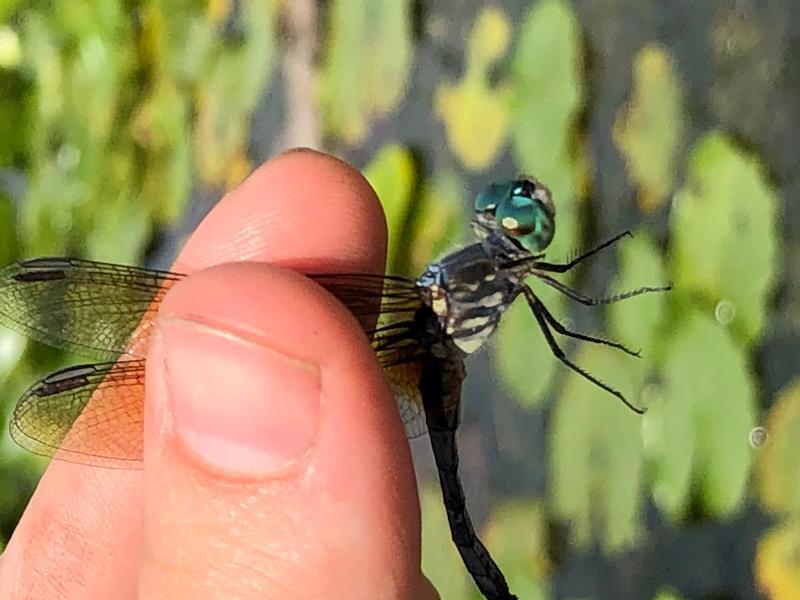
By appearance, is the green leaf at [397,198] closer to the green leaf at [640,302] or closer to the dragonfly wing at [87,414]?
the green leaf at [640,302]

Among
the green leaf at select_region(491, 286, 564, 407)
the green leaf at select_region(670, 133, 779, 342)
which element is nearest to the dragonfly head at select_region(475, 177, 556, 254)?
the green leaf at select_region(670, 133, 779, 342)

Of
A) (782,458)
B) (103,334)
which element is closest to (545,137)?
(782,458)

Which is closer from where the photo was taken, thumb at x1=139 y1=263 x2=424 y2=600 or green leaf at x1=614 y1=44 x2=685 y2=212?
thumb at x1=139 y1=263 x2=424 y2=600

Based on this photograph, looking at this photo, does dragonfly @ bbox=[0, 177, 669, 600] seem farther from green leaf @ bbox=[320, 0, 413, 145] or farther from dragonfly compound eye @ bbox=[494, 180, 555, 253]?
green leaf @ bbox=[320, 0, 413, 145]

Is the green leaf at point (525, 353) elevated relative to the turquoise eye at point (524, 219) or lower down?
lower down

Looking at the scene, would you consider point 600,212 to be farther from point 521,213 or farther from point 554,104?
point 521,213

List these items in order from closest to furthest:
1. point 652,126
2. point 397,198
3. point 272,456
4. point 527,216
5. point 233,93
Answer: point 272,456 < point 527,216 < point 652,126 < point 397,198 < point 233,93

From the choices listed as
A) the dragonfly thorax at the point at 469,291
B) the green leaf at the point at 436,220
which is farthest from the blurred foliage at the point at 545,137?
the dragonfly thorax at the point at 469,291

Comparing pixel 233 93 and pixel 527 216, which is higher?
pixel 233 93
